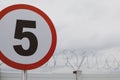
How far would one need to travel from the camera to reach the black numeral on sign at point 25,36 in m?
2.87

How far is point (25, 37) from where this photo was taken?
2883 millimetres

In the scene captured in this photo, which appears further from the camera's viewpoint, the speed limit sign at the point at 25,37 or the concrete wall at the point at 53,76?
the concrete wall at the point at 53,76

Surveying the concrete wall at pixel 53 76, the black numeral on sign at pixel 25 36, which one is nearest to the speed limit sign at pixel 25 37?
the black numeral on sign at pixel 25 36

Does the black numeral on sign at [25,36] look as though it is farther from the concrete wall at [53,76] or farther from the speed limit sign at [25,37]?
the concrete wall at [53,76]

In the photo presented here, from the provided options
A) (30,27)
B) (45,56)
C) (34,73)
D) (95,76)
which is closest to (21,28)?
(30,27)

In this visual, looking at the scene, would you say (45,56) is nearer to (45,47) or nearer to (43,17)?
(45,47)

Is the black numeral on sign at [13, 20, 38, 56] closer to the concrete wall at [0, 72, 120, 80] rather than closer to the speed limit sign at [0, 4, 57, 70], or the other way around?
the speed limit sign at [0, 4, 57, 70]

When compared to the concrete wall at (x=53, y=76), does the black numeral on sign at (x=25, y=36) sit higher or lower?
higher

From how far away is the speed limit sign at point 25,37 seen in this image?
9.32ft

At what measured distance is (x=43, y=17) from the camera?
298cm

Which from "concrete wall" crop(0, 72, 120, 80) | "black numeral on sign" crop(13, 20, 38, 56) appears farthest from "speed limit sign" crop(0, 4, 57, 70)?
"concrete wall" crop(0, 72, 120, 80)

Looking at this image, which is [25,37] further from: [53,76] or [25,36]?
[53,76]

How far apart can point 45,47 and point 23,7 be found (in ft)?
1.19

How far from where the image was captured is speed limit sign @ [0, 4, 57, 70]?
A: 284 cm
